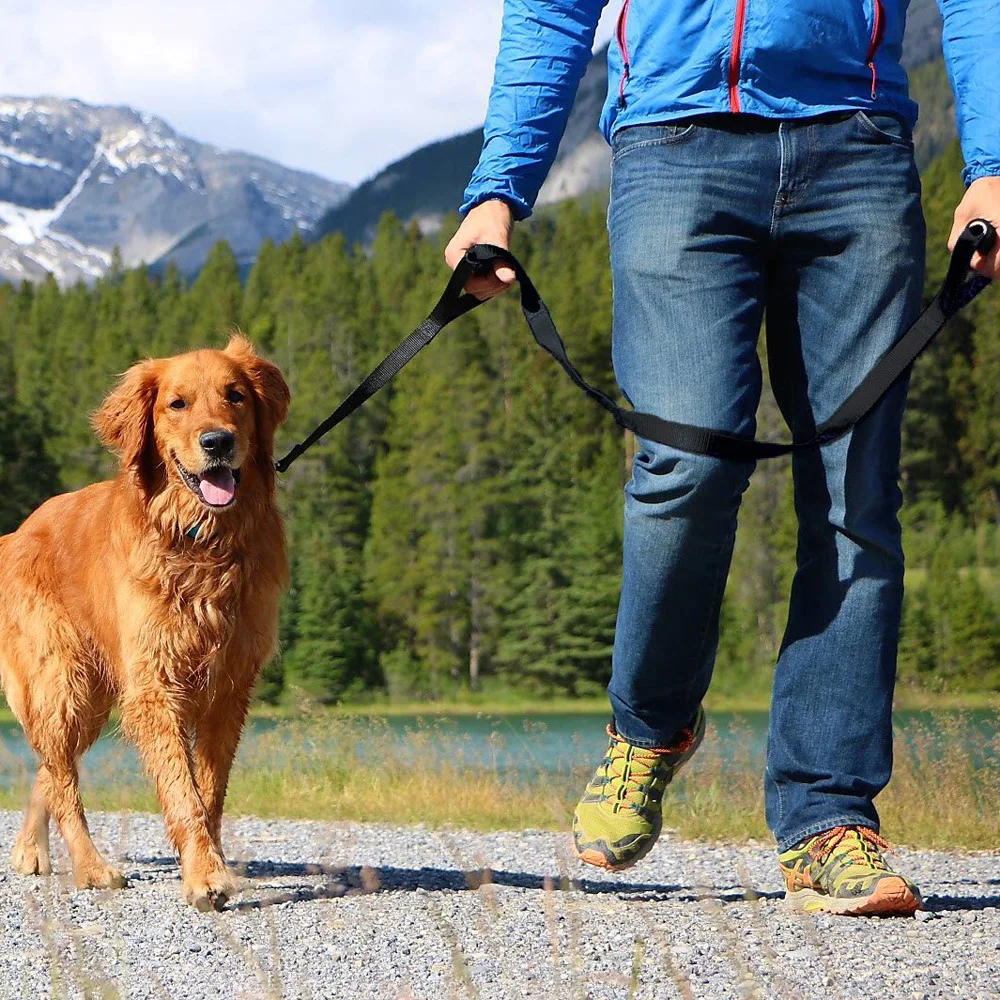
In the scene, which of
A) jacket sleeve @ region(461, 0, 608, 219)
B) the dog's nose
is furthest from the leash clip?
the dog's nose

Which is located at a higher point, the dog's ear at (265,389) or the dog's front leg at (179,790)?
the dog's ear at (265,389)

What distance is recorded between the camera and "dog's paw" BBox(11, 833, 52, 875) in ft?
16.1

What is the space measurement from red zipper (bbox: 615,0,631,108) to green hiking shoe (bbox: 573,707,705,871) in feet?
5.25

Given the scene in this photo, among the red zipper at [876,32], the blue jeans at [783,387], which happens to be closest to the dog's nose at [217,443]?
the blue jeans at [783,387]

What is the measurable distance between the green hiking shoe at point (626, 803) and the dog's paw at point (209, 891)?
105 cm

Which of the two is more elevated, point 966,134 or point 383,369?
point 966,134

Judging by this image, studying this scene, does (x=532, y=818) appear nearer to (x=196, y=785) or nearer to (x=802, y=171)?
(x=196, y=785)

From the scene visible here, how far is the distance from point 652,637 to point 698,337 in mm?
732

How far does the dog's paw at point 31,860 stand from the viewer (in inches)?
193

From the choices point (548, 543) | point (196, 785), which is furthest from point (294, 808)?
point (548, 543)

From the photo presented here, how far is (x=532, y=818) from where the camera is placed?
273 inches

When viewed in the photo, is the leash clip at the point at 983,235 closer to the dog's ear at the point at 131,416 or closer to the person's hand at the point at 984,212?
the person's hand at the point at 984,212

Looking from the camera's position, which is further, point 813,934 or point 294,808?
point 294,808

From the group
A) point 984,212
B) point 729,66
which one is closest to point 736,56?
point 729,66
